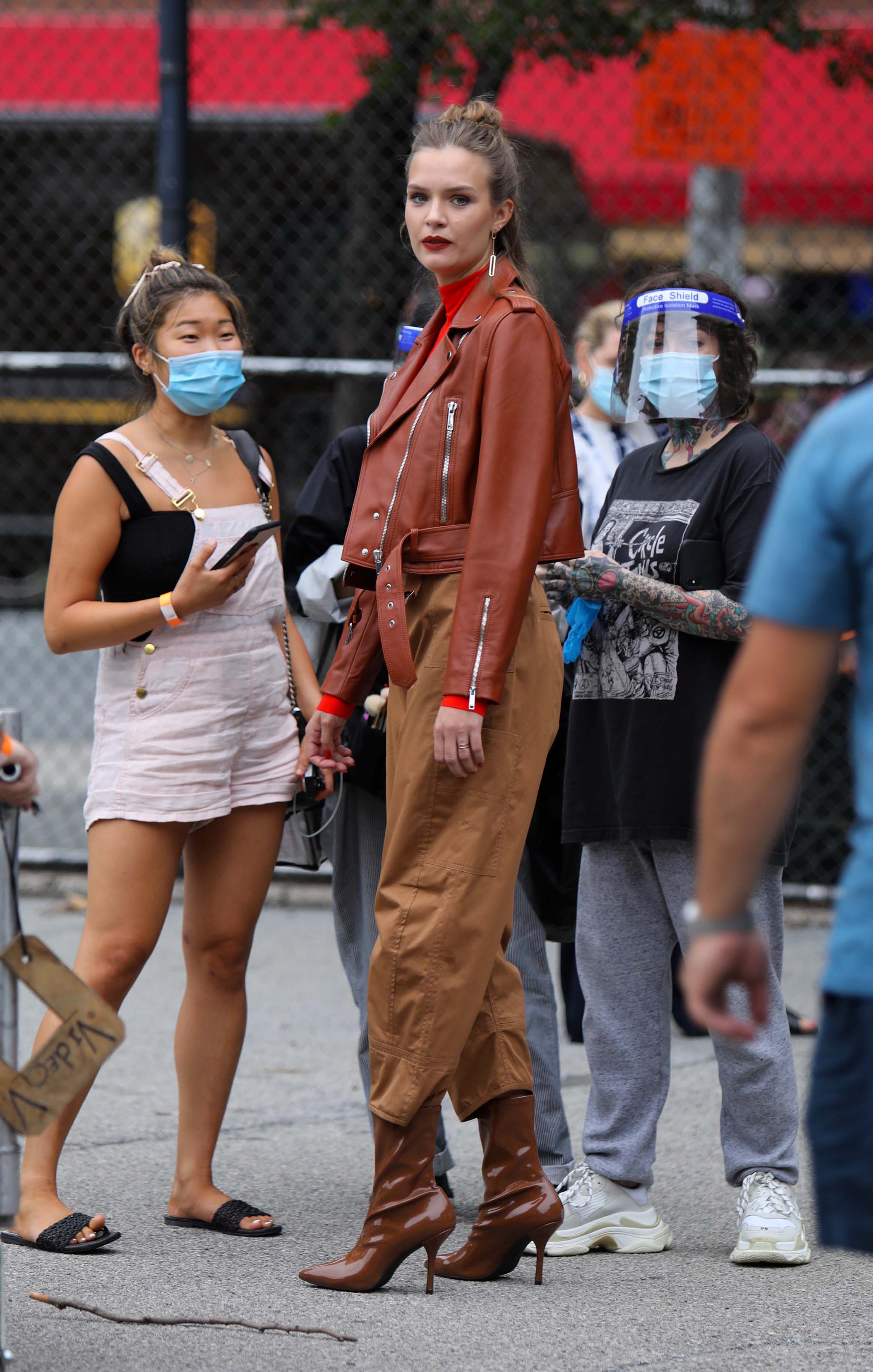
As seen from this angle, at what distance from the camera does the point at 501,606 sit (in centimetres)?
289

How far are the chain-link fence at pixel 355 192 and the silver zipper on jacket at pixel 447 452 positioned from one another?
3.80m

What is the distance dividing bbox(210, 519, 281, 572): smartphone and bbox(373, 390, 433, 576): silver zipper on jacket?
15.3 inches

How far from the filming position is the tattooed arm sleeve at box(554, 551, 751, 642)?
3.23 meters

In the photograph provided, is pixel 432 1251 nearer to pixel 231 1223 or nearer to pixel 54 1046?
pixel 231 1223

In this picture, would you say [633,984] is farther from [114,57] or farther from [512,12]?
[114,57]

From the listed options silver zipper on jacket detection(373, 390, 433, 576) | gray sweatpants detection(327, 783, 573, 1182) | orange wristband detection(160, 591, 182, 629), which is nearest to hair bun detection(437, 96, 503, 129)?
silver zipper on jacket detection(373, 390, 433, 576)

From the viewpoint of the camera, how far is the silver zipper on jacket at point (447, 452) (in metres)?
2.99

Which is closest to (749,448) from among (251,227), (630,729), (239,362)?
(630,729)

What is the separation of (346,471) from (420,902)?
117cm

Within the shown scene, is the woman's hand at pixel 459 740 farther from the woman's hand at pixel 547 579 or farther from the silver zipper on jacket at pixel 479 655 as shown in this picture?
the woman's hand at pixel 547 579

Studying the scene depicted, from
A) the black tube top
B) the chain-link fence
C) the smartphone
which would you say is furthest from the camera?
the chain-link fence

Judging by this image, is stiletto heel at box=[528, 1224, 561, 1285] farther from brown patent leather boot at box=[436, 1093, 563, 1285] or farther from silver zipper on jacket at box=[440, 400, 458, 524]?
silver zipper on jacket at box=[440, 400, 458, 524]

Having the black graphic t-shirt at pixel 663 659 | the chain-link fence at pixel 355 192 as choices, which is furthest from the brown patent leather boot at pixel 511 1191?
the chain-link fence at pixel 355 192

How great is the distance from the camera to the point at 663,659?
3.36 meters
